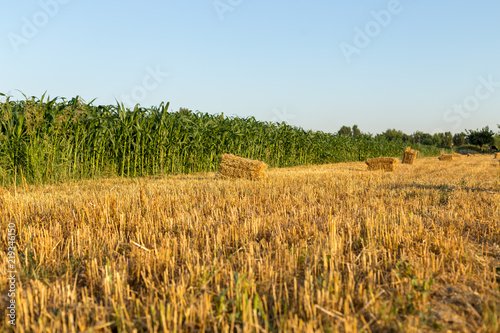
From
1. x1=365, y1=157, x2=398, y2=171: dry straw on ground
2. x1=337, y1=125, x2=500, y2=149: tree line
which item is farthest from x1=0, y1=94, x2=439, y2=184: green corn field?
x1=337, y1=125, x2=500, y2=149: tree line

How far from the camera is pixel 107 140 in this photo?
31.3ft

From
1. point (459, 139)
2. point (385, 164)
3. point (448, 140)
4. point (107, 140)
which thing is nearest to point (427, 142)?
point (448, 140)

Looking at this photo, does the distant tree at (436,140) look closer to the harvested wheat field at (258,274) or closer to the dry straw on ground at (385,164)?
the dry straw on ground at (385,164)

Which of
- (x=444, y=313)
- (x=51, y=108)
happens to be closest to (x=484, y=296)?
(x=444, y=313)

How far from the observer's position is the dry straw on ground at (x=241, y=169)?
29.2 feet

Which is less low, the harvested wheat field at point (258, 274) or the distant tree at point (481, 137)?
the distant tree at point (481, 137)

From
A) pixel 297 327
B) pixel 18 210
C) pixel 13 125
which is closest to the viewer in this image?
pixel 297 327

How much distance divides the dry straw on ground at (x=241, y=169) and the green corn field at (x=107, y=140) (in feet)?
6.90

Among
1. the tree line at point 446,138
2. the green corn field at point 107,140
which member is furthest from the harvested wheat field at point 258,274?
the tree line at point 446,138

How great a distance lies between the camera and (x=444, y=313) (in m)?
1.81

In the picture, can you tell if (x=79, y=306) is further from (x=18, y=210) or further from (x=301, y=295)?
(x=18, y=210)

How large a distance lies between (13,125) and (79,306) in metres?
7.87

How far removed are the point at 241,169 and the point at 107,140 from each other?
3.97m

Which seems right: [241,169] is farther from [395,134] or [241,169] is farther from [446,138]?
[446,138]
